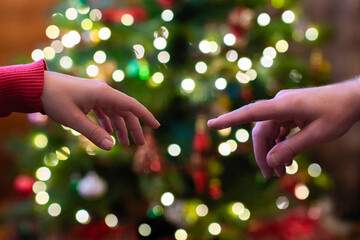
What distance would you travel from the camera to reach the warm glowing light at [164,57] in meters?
1.98

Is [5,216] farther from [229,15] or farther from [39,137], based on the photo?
[229,15]

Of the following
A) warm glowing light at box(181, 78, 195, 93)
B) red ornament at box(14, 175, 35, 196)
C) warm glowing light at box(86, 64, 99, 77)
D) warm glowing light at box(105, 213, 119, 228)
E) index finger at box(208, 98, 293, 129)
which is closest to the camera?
index finger at box(208, 98, 293, 129)

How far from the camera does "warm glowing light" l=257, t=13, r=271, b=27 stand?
2058mm

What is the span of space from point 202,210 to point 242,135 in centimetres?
34

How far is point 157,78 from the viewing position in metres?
1.87

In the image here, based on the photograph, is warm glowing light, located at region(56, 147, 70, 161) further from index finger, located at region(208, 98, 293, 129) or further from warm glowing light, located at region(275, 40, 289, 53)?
index finger, located at region(208, 98, 293, 129)

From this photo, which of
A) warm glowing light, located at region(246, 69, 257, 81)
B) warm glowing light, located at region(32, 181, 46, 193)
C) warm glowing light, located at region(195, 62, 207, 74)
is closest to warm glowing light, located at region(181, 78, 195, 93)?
warm glowing light, located at region(195, 62, 207, 74)

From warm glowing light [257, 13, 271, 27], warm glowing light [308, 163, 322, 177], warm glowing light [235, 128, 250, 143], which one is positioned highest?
warm glowing light [257, 13, 271, 27]

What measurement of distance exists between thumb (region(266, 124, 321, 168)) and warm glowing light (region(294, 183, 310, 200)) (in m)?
1.47

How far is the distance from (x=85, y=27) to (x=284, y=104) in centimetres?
138

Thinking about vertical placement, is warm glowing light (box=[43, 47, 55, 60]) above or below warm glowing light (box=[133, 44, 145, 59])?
below

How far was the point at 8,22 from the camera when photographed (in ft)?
11.4

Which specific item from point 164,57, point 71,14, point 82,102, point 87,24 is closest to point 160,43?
point 164,57

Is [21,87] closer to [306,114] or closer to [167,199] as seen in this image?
[306,114]
